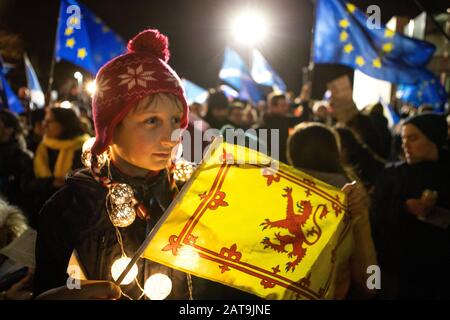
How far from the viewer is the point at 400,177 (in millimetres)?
3758

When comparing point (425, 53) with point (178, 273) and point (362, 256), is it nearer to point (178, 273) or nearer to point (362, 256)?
point (362, 256)

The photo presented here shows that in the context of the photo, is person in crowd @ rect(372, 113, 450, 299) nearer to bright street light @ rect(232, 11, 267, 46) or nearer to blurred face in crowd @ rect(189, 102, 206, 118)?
blurred face in crowd @ rect(189, 102, 206, 118)

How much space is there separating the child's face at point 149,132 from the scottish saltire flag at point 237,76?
9.11m

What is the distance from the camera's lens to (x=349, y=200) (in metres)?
2.01

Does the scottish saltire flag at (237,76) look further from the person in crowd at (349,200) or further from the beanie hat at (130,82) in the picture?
the beanie hat at (130,82)

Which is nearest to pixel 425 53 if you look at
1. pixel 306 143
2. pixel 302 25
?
pixel 306 143

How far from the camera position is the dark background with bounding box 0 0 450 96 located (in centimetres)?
1147

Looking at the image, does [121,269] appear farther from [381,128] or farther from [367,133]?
[381,128]

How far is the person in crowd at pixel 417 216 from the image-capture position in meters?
3.53

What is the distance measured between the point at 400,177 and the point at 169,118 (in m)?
2.64

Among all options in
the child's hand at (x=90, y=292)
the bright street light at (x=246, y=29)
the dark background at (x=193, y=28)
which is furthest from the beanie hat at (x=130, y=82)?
the bright street light at (x=246, y=29)

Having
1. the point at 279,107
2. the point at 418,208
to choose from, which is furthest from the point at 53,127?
the point at 418,208

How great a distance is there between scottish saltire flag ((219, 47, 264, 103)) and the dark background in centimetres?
47

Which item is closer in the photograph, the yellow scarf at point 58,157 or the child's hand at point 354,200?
the child's hand at point 354,200
